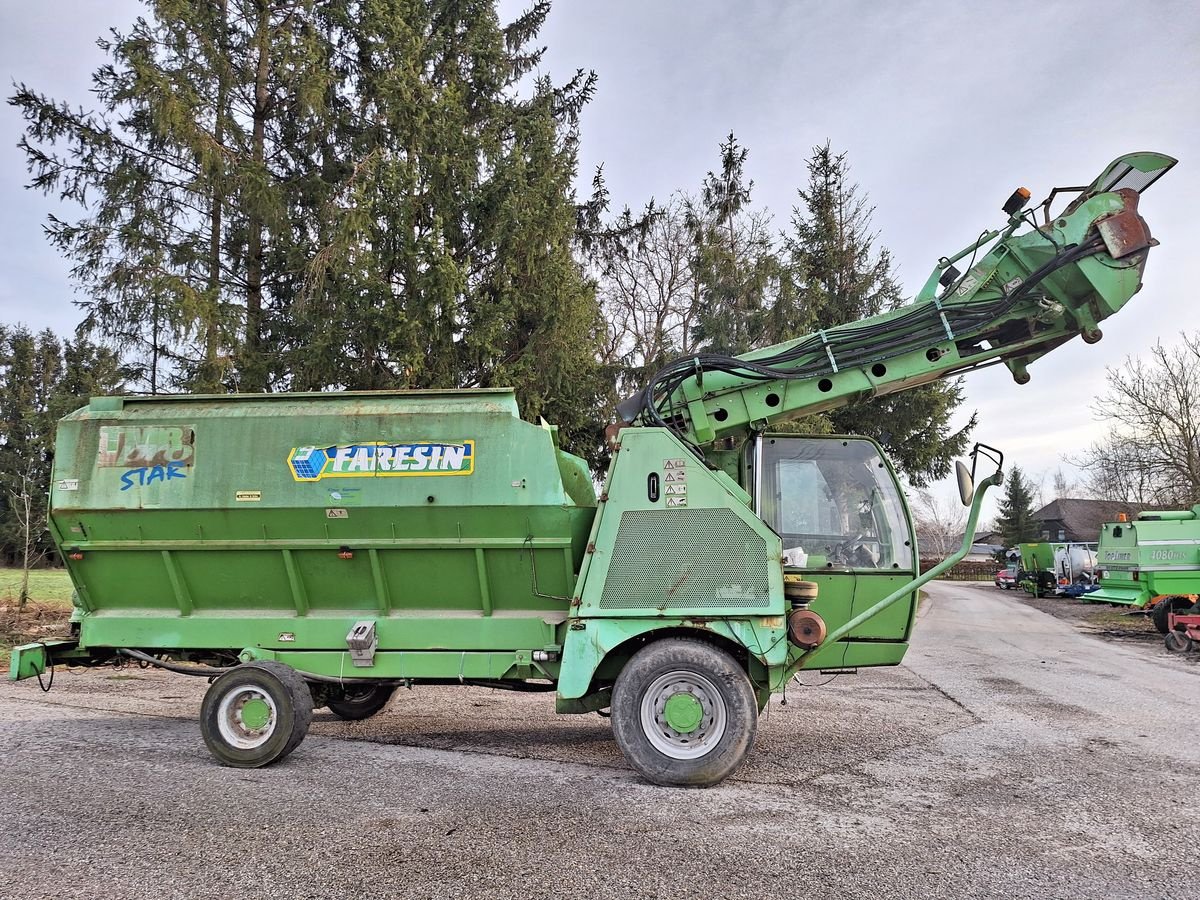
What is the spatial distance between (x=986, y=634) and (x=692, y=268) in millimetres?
12839

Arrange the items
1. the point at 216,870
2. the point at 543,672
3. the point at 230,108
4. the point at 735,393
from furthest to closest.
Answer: the point at 230,108, the point at 735,393, the point at 543,672, the point at 216,870

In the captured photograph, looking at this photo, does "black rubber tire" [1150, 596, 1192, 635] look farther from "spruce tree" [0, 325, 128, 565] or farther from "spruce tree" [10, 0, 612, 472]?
"spruce tree" [0, 325, 128, 565]

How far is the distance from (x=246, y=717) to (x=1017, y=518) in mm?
65328

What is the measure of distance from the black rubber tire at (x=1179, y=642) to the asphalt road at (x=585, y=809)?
8241 millimetres

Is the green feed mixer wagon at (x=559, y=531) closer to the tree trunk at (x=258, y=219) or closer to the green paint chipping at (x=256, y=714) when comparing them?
the green paint chipping at (x=256, y=714)

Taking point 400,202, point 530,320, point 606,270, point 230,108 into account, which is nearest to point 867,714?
point 530,320

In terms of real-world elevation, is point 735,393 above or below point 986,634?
above

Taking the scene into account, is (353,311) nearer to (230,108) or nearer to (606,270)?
(230,108)

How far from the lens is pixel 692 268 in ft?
77.9

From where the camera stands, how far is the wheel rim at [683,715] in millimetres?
5258

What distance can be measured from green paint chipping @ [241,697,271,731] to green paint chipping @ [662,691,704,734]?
9.47 feet

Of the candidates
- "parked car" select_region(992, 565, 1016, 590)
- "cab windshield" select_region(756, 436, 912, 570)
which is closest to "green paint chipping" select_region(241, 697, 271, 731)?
"cab windshield" select_region(756, 436, 912, 570)

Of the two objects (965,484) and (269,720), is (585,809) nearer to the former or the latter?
(269,720)

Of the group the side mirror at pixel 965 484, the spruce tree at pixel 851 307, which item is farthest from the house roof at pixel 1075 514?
the side mirror at pixel 965 484
